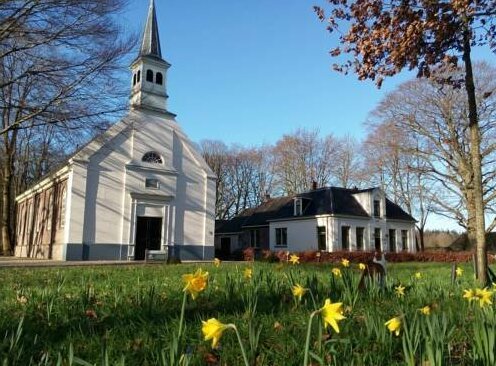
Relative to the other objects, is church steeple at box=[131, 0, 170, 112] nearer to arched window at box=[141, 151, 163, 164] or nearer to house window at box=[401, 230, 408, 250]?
arched window at box=[141, 151, 163, 164]

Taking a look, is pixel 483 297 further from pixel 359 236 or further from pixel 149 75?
pixel 359 236

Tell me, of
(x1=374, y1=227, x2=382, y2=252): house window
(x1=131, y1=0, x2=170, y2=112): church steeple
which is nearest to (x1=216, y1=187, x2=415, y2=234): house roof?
(x1=374, y1=227, x2=382, y2=252): house window

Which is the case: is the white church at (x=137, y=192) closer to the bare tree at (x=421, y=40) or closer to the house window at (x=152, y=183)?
the house window at (x=152, y=183)

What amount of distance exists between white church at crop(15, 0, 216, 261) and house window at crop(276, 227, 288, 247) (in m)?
10.4

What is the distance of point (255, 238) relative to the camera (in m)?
43.5

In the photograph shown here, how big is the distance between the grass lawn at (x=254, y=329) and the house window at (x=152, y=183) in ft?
75.1

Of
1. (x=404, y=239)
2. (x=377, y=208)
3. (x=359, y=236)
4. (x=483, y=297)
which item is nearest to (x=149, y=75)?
(x=359, y=236)

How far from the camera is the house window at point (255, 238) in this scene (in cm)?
4316

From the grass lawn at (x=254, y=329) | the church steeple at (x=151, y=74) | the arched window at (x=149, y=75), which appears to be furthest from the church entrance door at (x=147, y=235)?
the grass lawn at (x=254, y=329)

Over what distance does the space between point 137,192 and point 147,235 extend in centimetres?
283

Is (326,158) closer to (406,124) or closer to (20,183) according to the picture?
(406,124)

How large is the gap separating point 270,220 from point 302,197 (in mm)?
3796

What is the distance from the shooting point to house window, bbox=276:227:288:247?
3934 cm

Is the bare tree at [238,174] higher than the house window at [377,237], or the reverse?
the bare tree at [238,174]
